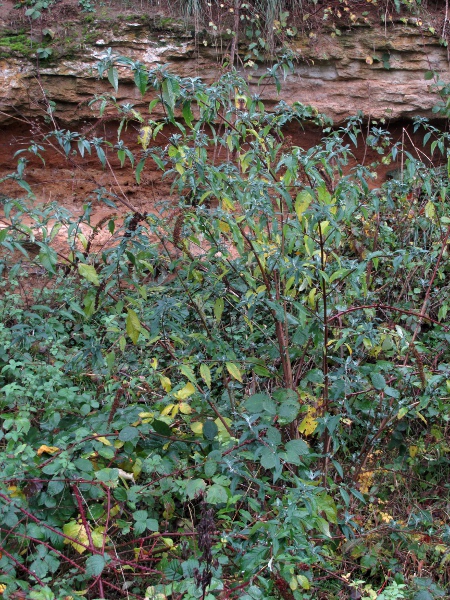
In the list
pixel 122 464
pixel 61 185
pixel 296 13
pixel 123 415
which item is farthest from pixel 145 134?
pixel 296 13

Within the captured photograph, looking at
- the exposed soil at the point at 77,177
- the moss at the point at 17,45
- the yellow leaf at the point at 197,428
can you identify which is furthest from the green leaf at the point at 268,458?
the moss at the point at 17,45

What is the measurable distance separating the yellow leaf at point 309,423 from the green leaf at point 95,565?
41.2 inches

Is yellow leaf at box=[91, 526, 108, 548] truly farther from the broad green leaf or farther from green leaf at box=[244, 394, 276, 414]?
the broad green leaf

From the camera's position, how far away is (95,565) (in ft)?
6.70

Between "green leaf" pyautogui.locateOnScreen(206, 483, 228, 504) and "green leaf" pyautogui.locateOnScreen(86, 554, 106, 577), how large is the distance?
0.43m

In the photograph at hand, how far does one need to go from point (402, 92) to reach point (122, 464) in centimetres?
467

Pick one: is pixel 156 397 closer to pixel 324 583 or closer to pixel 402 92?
pixel 324 583

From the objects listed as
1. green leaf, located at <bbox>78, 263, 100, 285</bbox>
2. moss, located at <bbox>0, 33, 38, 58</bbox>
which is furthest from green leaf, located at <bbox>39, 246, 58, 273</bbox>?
moss, located at <bbox>0, 33, 38, 58</bbox>

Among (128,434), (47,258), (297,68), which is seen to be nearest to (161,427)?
(128,434)

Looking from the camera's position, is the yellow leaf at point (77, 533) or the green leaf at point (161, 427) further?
the green leaf at point (161, 427)

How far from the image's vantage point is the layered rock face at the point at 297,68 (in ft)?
16.5

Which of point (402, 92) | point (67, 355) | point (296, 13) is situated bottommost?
point (67, 355)

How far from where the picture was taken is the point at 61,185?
538 centimetres

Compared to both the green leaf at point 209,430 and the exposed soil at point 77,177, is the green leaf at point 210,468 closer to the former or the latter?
the green leaf at point 209,430
